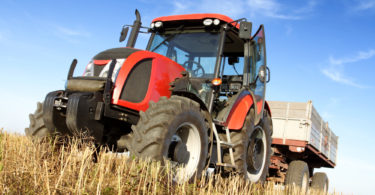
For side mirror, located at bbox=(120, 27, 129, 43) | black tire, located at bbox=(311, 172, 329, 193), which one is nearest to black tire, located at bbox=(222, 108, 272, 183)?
side mirror, located at bbox=(120, 27, 129, 43)

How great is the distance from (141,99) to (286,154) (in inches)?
209

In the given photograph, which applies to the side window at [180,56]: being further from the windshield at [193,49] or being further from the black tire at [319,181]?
the black tire at [319,181]

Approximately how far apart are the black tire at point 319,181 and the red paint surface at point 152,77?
5.98m

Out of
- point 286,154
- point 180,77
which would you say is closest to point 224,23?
point 180,77

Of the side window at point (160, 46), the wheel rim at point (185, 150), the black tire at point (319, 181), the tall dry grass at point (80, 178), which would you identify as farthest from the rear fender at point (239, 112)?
the black tire at point (319, 181)

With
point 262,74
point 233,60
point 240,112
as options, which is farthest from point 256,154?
point 233,60

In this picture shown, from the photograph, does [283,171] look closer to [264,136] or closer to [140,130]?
[264,136]

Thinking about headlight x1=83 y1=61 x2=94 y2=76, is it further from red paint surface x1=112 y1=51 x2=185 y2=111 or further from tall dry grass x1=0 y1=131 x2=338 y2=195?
tall dry grass x1=0 y1=131 x2=338 y2=195

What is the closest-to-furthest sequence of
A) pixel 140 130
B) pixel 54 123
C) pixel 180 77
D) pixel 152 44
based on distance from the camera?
pixel 140 130 → pixel 54 123 → pixel 180 77 → pixel 152 44

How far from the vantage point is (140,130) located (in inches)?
147

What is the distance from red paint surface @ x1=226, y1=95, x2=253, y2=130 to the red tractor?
1cm

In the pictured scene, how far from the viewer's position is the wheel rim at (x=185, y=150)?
4016 millimetres

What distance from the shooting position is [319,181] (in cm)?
927

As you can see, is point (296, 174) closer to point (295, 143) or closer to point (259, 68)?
point (295, 143)
